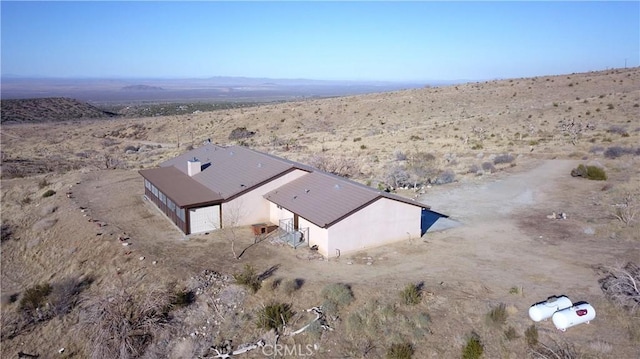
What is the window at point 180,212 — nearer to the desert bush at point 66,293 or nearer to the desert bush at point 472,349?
the desert bush at point 66,293

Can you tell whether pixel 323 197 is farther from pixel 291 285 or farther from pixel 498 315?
pixel 498 315

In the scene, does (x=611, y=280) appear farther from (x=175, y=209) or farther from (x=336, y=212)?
(x=175, y=209)

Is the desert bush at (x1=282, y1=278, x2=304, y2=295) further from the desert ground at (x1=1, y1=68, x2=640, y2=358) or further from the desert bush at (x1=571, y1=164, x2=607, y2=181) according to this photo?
the desert bush at (x1=571, y1=164, x2=607, y2=181)

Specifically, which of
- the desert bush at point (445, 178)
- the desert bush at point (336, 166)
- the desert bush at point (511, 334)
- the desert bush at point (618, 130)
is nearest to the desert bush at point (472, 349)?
the desert bush at point (511, 334)

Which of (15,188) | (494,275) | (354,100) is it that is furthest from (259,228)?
(354,100)

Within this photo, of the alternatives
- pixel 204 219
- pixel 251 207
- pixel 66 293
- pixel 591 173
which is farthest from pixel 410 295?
pixel 591 173
